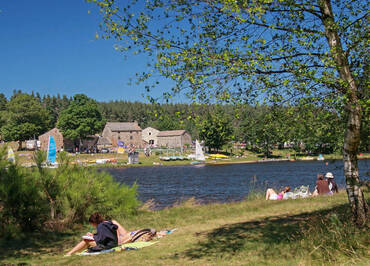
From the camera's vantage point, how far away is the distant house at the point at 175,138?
11550 centimetres

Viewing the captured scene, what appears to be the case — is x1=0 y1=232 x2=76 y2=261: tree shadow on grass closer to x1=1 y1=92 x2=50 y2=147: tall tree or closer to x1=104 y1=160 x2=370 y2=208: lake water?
x1=104 y1=160 x2=370 y2=208: lake water

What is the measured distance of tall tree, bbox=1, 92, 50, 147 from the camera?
285ft

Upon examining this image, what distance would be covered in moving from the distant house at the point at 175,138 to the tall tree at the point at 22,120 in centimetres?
3964

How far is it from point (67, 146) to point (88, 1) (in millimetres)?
89097

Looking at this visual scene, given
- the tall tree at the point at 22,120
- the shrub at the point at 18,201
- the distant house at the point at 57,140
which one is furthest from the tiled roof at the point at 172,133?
the shrub at the point at 18,201

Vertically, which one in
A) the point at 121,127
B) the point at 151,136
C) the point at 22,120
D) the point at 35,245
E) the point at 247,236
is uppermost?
the point at 22,120

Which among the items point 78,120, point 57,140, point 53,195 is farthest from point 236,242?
point 57,140

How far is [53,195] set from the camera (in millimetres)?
11477

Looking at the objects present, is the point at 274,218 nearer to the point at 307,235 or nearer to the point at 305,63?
the point at 307,235

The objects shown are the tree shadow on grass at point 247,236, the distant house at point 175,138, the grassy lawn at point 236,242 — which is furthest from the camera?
the distant house at point 175,138

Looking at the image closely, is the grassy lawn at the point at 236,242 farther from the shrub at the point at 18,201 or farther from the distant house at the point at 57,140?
the distant house at the point at 57,140

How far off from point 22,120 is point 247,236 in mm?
92650

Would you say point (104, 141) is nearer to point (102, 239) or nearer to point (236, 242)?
point (102, 239)

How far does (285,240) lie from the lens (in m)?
7.20
